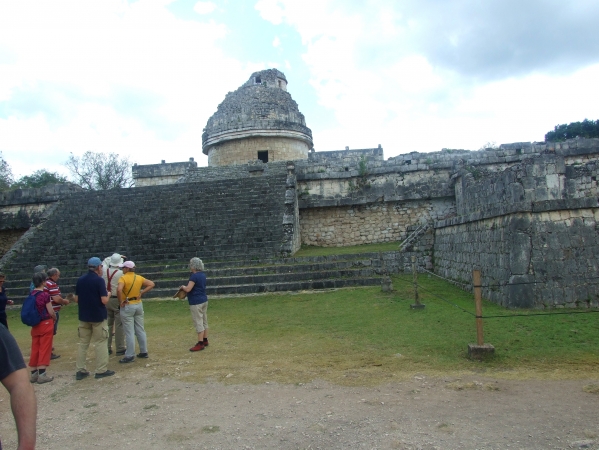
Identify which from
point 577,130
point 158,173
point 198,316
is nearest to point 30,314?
point 198,316

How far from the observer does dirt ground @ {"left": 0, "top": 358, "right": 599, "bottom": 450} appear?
349 centimetres

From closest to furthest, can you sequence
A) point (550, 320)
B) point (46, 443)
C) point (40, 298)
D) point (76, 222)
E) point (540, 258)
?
point (46, 443)
point (40, 298)
point (550, 320)
point (540, 258)
point (76, 222)

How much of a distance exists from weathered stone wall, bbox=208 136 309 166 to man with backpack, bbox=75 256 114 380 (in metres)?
17.9

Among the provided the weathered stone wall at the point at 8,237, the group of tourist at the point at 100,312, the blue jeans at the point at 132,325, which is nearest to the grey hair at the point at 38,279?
the group of tourist at the point at 100,312

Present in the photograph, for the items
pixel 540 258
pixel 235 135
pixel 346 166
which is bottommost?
pixel 540 258

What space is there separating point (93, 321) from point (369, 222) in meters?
11.7

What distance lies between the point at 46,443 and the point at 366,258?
29.8 ft

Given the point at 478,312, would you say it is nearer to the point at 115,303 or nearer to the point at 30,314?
the point at 115,303

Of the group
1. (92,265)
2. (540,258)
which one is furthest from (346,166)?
(92,265)

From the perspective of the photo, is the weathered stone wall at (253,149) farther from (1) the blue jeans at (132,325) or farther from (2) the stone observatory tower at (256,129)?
(1) the blue jeans at (132,325)

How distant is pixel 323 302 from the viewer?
30.4 feet

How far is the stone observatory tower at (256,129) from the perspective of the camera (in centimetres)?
2345

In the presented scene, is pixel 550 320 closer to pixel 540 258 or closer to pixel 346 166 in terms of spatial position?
pixel 540 258

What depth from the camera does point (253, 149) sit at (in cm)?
2350
